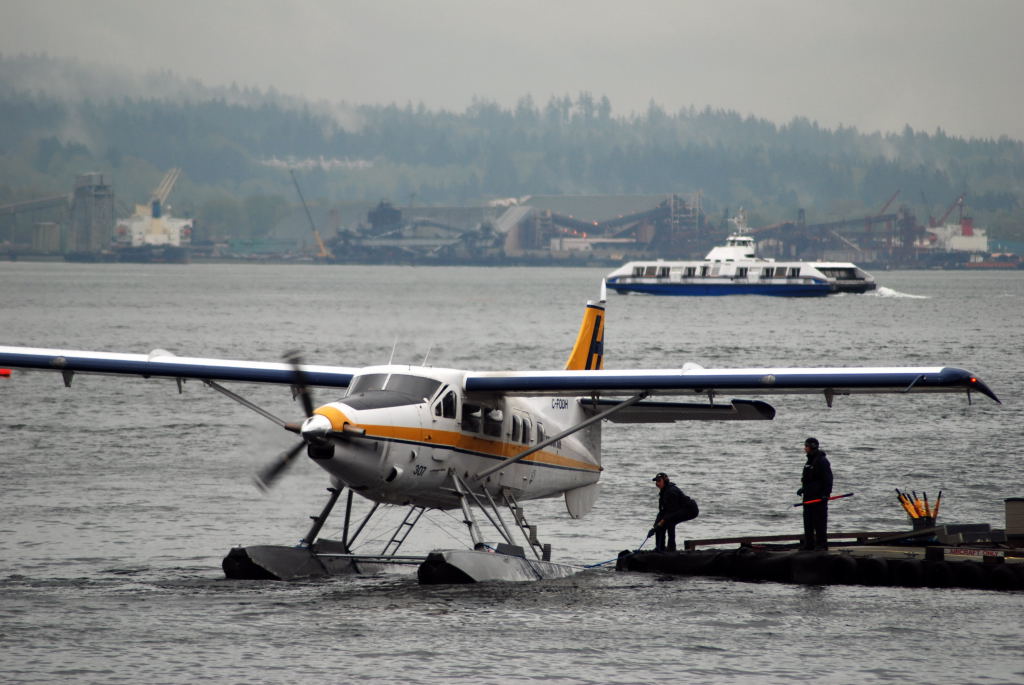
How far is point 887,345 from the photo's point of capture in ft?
257

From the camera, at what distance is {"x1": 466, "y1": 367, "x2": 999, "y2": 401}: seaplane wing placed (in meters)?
16.8

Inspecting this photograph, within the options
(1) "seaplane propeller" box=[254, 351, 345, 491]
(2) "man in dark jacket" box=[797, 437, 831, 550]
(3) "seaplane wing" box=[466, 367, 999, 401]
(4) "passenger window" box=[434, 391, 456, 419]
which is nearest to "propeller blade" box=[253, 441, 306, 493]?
(1) "seaplane propeller" box=[254, 351, 345, 491]

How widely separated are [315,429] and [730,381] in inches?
214

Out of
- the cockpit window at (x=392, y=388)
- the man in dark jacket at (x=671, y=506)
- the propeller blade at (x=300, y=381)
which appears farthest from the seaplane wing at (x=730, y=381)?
the propeller blade at (x=300, y=381)

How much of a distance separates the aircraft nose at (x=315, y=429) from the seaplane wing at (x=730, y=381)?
2.97m

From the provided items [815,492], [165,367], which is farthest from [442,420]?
[815,492]

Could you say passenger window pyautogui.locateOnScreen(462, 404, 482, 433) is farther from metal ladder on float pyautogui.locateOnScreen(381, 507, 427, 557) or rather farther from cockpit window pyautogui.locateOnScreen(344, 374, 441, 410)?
metal ladder on float pyautogui.locateOnScreen(381, 507, 427, 557)

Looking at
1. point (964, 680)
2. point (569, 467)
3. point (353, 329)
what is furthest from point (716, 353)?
point (964, 680)

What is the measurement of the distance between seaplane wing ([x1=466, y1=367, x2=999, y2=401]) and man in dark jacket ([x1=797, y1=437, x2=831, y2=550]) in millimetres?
1381

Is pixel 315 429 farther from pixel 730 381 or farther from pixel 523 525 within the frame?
pixel 730 381

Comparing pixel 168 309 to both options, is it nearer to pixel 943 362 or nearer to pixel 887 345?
pixel 887 345

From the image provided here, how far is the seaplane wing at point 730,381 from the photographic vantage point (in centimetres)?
1681

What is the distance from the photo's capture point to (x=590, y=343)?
22531mm

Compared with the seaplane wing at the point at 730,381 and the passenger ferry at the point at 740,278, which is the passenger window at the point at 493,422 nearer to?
Result: the seaplane wing at the point at 730,381
